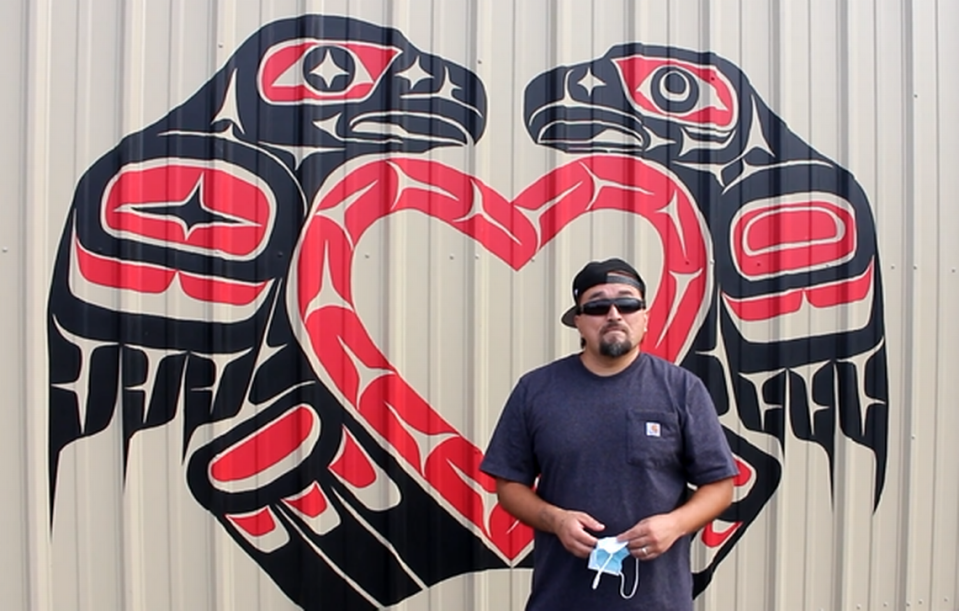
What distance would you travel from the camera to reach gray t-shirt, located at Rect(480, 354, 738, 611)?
1674 mm

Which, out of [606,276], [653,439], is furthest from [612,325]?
[653,439]

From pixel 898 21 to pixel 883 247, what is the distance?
85 centimetres

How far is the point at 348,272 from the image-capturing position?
2287mm

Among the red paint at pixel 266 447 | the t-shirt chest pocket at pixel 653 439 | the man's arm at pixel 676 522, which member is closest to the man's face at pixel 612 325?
the t-shirt chest pocket at pixel 653 439

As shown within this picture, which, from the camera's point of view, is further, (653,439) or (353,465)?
(353,465)

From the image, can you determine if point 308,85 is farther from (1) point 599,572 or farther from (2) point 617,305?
(1) point 599,572

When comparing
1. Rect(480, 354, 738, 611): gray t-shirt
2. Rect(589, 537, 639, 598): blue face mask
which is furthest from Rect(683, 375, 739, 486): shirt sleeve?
Rect(589, 537, 639, 598): blue face mask

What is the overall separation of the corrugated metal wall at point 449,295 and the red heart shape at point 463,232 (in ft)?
0.04

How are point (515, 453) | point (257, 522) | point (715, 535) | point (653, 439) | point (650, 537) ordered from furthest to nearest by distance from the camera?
point (715, 535)
point (257, 522)
point (515, 453)
point (653, 439)
point (650, 537)

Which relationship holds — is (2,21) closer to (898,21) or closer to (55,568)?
(55,568)

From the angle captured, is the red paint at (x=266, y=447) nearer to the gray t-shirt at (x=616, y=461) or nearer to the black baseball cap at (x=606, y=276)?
the gray t-shirt at (x=616, y=461)

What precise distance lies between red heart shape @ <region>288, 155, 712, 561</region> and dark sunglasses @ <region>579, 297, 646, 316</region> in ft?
2.05

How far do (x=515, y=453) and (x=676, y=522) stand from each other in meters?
0.42

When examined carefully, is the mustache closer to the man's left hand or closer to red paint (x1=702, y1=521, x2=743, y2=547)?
the man's left hand
